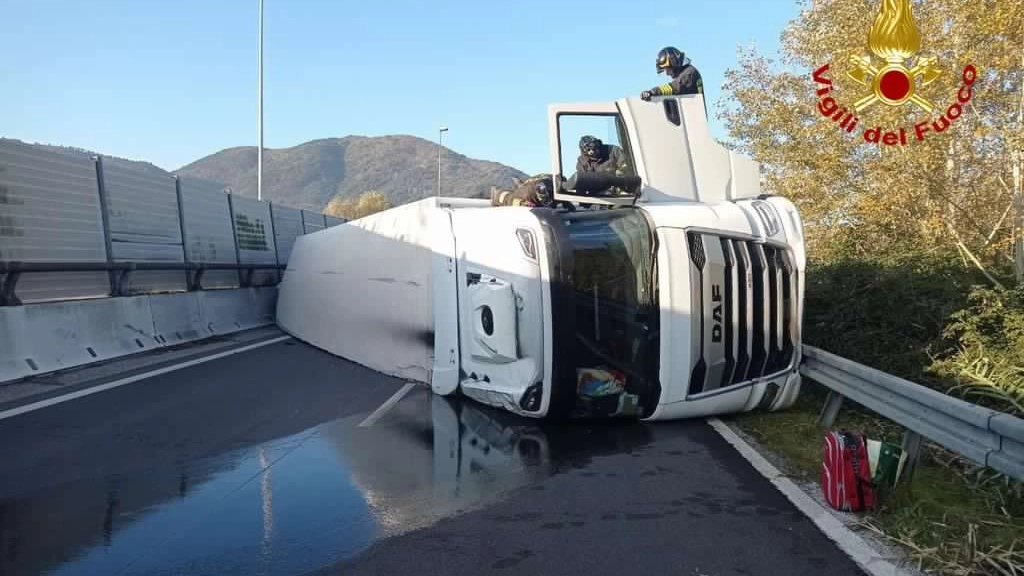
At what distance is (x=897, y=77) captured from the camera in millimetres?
11523

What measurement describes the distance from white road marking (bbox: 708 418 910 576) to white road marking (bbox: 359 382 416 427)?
3.11 meters

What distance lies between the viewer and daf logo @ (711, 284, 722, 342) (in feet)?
19.9

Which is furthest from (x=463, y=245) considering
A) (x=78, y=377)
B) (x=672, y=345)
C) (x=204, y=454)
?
(x=78, y=377)

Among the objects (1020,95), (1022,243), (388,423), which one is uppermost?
(1020,95)

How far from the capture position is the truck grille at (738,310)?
237 inches

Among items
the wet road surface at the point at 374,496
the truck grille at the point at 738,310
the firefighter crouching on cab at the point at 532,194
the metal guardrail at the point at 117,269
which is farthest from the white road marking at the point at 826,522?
the metal guardrail at the point at 117,269

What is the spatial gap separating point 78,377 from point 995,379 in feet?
29.5

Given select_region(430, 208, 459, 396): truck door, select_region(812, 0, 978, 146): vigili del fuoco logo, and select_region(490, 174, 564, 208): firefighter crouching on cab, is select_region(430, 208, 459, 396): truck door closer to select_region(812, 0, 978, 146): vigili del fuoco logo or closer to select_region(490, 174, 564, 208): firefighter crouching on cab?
select_region(490, 174, 564, 208): firefighter crouching on cab

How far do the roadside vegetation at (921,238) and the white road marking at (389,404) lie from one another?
3264 millimetres

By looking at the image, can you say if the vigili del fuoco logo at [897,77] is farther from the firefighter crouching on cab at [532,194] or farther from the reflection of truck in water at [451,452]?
the reflection of truck in water at [451,452]

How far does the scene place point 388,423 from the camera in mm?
6484

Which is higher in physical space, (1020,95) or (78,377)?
(1020,95)

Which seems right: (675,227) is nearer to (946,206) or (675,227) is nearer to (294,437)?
(294,437)

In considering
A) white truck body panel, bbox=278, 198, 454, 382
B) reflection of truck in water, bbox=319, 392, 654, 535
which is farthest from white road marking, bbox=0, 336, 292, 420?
reflection of truck in water, bbox=319, 392, 654, 535
